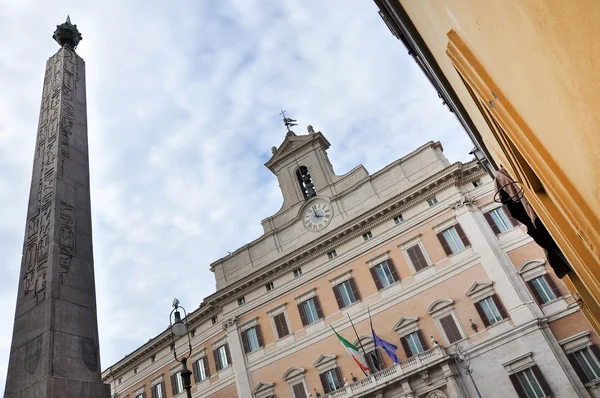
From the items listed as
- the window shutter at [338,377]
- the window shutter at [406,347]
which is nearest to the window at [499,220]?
the window shutter at [406,347]

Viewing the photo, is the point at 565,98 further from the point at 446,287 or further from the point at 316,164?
the point at 316,164

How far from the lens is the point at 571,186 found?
2807 mm

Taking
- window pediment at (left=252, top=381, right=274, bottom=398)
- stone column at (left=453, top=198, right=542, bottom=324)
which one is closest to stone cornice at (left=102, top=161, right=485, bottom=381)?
stone column at (left=453, top=198, right=542, bottom=324)

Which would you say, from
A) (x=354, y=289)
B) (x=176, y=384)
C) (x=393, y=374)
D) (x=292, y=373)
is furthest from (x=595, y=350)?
(x=176, y=384)

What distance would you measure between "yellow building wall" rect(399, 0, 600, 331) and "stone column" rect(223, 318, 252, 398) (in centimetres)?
2451

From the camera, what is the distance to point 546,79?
2.16m

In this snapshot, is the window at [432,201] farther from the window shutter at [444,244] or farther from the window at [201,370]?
the window at [201,370]

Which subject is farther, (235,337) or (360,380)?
(235,337)

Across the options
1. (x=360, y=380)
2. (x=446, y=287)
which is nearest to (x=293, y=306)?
(x=360, y=380)

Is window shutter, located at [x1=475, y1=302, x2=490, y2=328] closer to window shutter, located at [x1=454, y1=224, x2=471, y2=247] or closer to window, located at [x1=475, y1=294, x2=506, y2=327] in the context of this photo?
window, located at [x1=475, y1=294, x2=506, y2=327]

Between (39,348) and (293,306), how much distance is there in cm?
1902

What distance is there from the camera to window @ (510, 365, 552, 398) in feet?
60.9

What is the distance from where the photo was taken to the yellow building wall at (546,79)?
5.50 feet

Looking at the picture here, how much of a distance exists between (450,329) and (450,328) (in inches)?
1.9
